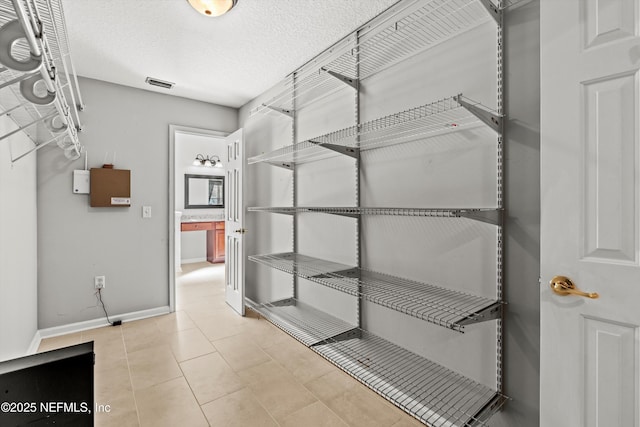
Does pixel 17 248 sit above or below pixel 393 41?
below

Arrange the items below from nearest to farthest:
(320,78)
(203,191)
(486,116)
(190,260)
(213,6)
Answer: (486,116), (213,6), (320,78), (190,260), (203,191)

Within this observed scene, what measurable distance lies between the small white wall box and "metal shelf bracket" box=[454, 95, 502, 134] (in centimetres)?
334

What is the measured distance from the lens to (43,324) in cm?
281

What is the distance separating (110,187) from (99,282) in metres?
0.97

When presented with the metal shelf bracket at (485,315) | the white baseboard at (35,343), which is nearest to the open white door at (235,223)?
the white baseboard at (35,343)

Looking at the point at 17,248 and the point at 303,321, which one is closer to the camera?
the point at 17,248

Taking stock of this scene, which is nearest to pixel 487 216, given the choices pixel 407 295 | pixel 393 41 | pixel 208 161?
pixel 407 295

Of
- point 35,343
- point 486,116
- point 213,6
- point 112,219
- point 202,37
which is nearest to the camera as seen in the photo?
point 486,116

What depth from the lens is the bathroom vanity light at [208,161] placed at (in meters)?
6.41

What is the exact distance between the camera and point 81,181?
116 inches

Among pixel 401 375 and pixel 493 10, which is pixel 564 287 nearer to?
pixel 401 375

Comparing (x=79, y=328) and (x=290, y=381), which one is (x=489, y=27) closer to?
(x=290, y=381)

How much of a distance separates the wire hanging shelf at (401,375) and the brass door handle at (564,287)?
63cm

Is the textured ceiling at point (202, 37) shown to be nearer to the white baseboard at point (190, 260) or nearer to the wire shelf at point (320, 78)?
the wire shelf at point (320, 78)
